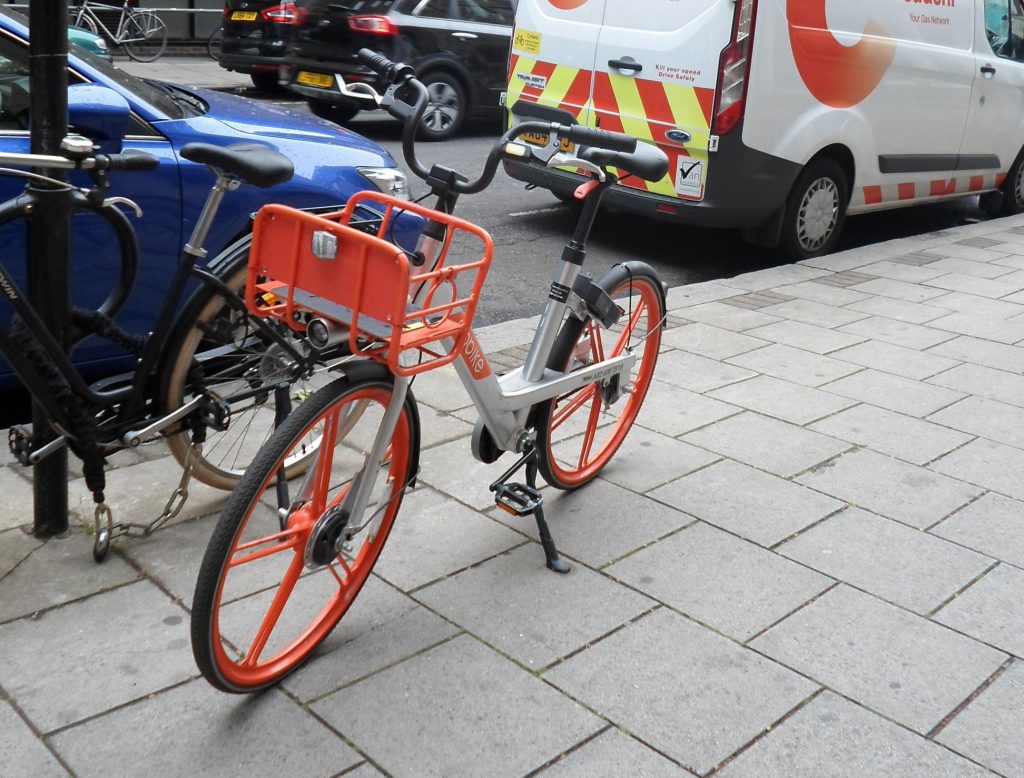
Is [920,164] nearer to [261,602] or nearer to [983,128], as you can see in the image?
[983,128]

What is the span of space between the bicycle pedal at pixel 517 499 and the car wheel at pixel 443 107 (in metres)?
9.14

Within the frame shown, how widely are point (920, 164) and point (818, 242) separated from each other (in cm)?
118

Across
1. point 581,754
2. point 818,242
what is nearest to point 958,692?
point 581,754

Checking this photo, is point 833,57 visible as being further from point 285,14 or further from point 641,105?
point 285,14

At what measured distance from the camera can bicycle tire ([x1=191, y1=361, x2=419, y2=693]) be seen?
8.20 ft

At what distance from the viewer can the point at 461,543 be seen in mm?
3549

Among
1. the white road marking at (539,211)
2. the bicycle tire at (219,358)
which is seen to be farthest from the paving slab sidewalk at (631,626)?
the white road marking at (539,211)

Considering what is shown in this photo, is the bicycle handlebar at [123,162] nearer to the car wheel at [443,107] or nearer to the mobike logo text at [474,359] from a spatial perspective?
the mobike logo text at [474,359]

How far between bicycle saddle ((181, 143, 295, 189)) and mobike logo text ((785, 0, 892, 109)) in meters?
4.61

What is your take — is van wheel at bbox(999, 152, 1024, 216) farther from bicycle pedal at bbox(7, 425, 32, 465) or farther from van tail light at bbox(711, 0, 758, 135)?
bicycle pedal at bbox(7, 425, 32, 465)

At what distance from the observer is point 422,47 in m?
11.9

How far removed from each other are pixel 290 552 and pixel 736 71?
15.0 ft

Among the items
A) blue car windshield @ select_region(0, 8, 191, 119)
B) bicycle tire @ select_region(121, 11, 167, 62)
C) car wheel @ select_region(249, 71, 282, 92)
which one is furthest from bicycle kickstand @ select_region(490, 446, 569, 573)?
bicycle tire @ select_region(121, 11, 167, 62)

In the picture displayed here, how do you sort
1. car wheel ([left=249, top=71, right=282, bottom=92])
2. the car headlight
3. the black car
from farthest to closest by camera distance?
1. car wheel ([left=249, top=71, right=282, bottom=92])
2. the black car
3. the car headlight
